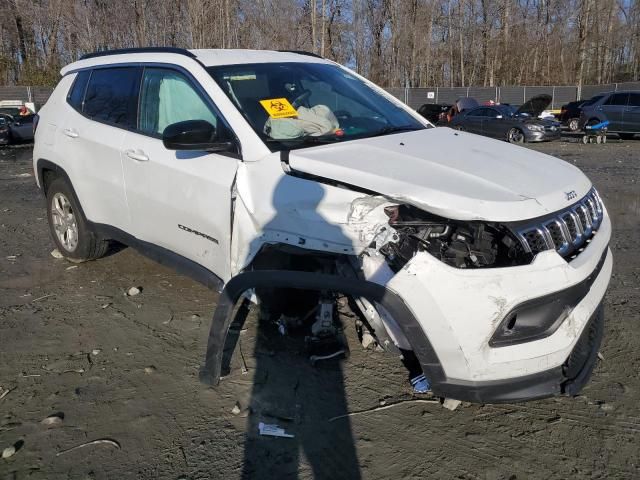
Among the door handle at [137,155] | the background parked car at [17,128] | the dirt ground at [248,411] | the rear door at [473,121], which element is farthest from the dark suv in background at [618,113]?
the background parked car at [17,128]

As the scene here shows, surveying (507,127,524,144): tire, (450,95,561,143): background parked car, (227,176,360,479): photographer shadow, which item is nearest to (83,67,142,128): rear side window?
(227,176,360,479): photographer shadow

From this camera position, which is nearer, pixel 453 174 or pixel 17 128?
pixel 453 174

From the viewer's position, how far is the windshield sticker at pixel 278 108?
362 centimetres

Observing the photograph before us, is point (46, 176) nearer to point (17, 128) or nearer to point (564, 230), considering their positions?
point (564, 230)

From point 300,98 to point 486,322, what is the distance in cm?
210

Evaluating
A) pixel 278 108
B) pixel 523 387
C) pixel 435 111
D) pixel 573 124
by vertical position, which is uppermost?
pixel 278 108

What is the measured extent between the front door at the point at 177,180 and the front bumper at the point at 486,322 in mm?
1342

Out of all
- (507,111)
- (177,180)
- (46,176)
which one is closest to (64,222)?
(46,176)

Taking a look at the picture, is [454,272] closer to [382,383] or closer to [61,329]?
[382,383]

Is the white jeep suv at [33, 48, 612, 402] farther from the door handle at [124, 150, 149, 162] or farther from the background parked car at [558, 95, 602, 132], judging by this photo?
the background parked car at [558, 95, 602, 132]

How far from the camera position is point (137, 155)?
408 cm

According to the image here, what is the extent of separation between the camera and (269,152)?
3.29m

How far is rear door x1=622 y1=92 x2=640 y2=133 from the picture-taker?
19.9 meters

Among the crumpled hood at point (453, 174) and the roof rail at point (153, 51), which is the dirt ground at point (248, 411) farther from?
the roof rail at point (153, 51)
